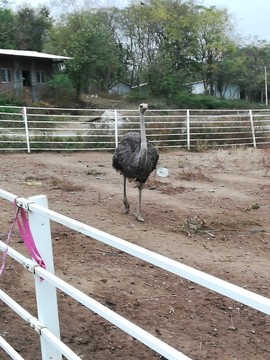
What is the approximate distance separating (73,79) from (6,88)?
368 cm

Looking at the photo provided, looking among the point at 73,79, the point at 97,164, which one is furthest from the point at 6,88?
the point at 97,164

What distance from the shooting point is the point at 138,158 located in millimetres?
5539

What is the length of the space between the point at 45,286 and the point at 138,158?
3.79 meters

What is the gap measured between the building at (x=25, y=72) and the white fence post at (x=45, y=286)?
21.7m

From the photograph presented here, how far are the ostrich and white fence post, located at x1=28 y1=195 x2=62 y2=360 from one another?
370cm

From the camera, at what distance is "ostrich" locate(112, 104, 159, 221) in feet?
18.2

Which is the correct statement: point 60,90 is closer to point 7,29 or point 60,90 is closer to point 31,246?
point 7,29

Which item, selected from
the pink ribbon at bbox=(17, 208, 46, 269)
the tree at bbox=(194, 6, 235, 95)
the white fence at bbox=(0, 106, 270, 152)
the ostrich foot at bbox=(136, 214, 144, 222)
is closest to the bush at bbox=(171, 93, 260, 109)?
the tree at bbox=(194, 6, 235, 95)

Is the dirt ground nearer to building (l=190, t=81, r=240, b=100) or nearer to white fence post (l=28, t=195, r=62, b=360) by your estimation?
white fence post (l=28, t=195, r=62, b=360)

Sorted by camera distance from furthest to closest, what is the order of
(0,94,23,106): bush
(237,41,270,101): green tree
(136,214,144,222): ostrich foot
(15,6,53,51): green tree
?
(237,41,270,101): green tree, (15,6,53,51): green tree, (0,94,23,106): bush, (136,214,144,222): ostrich foot

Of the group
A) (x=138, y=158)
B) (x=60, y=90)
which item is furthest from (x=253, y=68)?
(x=138, y=158)

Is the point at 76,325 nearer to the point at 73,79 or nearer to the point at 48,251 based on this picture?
the point at 48,251

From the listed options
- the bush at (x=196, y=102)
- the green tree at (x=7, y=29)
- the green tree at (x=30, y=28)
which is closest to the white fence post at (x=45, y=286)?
the bush at (x=196, y=102)

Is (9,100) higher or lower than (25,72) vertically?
lower
